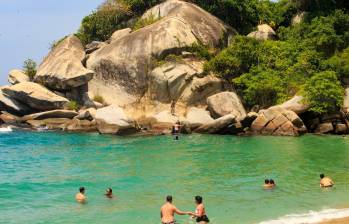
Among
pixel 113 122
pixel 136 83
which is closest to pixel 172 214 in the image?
pixel 113 122

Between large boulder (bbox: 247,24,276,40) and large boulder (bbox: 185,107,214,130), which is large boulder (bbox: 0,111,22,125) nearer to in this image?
large boulder (bbox: 185,107,214,130)

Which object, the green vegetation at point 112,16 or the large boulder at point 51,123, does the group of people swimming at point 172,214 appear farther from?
the green vegetation at point 112,16

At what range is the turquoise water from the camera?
17.5 metres

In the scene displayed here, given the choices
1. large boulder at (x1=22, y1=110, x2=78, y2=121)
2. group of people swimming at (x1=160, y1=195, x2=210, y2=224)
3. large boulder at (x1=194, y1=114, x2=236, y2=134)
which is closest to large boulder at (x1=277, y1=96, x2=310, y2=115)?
large boulder at (x1=194, y1=114, x2=236, y2=134)

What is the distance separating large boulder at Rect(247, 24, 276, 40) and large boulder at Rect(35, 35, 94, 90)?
14.5 m

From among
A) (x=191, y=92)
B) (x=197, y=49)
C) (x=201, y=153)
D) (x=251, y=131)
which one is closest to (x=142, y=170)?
(x=201, y=153)

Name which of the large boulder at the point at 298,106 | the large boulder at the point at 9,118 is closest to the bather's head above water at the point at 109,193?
the large boulder at the point at 298,106

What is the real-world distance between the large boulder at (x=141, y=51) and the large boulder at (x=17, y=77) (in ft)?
18.8

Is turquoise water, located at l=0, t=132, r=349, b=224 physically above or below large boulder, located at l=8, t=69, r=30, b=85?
below

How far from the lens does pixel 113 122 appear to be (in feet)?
123

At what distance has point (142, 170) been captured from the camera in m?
24.7

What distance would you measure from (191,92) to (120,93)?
6317 millimetres

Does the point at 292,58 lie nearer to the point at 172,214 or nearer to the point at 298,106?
the point at 298,106

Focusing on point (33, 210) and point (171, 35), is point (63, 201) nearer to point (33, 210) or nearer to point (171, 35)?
point (33, 210)
